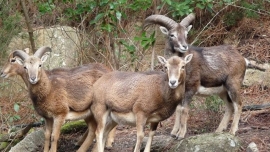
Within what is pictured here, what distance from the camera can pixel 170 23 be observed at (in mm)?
12148

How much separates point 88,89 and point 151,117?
1871 mm

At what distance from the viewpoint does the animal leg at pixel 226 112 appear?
12107 millimetres

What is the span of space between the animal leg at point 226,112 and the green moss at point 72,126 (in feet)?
11.4

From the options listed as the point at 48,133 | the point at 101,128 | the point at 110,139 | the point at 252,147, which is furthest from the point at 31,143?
the point at 252,147

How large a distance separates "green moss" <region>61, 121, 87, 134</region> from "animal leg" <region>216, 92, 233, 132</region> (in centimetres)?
349

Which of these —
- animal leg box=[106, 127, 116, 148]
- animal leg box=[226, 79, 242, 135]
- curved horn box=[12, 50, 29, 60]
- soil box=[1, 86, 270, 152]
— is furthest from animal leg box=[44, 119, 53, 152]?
animal leg box=[226, 79, 242, 135]

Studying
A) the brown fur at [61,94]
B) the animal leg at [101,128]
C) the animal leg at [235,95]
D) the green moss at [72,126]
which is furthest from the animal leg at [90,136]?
the animal leg at [235,95]

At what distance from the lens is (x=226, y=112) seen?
1230cm

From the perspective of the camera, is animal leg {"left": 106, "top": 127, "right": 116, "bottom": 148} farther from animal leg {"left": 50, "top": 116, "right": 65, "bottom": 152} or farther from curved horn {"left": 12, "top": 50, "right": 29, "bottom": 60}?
curved horn {"left": 12, "top": 50, "right": 29, "bottom": 60}

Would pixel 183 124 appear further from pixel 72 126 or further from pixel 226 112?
pixel 72 126

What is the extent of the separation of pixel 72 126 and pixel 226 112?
3.82 meters

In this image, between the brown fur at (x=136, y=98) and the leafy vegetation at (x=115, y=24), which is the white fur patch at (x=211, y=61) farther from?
the brown fur at (x=136, y=98)

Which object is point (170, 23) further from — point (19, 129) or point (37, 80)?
point (19, 129)

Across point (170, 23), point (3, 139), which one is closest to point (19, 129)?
point (3, 139)
